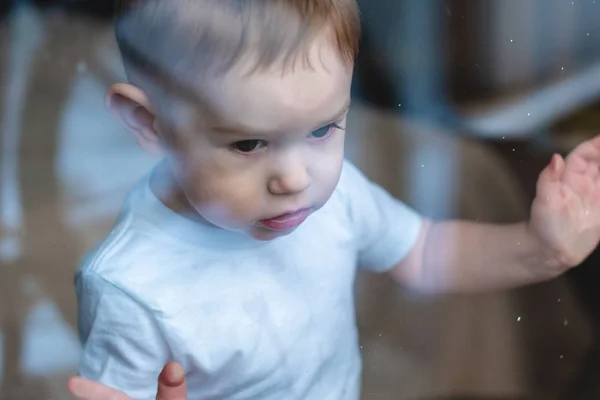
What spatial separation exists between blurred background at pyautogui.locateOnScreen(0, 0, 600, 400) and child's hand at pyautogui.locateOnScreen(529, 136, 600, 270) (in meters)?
0.03

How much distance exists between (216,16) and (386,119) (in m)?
0.27

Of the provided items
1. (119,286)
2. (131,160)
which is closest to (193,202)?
(119,286)

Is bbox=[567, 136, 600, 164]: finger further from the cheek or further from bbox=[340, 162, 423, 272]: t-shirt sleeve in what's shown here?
the cheek

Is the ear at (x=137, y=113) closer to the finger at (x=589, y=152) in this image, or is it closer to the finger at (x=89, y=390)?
the finger at (x=89, y=390)

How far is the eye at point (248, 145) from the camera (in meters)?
0.34

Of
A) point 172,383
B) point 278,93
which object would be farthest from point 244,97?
point 172,383

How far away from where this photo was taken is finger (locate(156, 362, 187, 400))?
1.08 feet

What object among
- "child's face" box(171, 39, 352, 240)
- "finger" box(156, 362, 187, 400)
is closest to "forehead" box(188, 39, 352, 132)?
"child's face" box(171, 39, 352, 240)

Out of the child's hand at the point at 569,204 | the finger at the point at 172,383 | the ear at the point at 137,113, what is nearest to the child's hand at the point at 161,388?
the finger at the point at 172,383

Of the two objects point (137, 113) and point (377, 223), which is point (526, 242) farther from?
point (137, 113)

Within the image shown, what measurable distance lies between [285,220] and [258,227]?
0.05 feet

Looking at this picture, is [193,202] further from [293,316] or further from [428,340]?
[428,340]

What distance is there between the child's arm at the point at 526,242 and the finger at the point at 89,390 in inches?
8.6

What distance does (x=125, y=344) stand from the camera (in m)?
0.38
